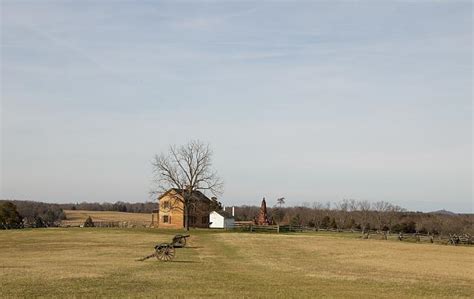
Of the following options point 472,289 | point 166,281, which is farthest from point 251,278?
point 472,289

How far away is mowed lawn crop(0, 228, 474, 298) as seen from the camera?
2422cm

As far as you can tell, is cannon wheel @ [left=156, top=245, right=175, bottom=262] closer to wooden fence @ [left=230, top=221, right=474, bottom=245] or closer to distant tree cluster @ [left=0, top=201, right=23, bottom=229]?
wooden fence @ [left=230, top=221, right=474, bottom=245]

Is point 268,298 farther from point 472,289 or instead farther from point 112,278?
point 472,289

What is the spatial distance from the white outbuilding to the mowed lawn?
59.0 m

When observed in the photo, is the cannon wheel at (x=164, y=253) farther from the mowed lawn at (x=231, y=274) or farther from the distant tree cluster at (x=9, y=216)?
the distant tree cluster at (x=9, y=216)

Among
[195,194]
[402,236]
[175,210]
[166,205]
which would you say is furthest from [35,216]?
[402,236]

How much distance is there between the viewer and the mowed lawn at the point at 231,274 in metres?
24.2

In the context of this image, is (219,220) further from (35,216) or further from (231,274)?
(231,274)

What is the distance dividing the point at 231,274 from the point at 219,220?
7910 cm

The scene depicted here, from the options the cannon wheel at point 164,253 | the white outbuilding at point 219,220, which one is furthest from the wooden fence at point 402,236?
the cannon wheel at point 164,253

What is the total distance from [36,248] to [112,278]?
2489cm

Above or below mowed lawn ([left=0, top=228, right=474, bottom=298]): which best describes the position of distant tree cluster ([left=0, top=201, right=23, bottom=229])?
above

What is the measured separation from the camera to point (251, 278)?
29.0 m


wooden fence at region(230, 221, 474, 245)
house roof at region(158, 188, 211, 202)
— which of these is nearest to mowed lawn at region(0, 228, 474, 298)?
wooden fence at region(230, 221, 474, 245)
